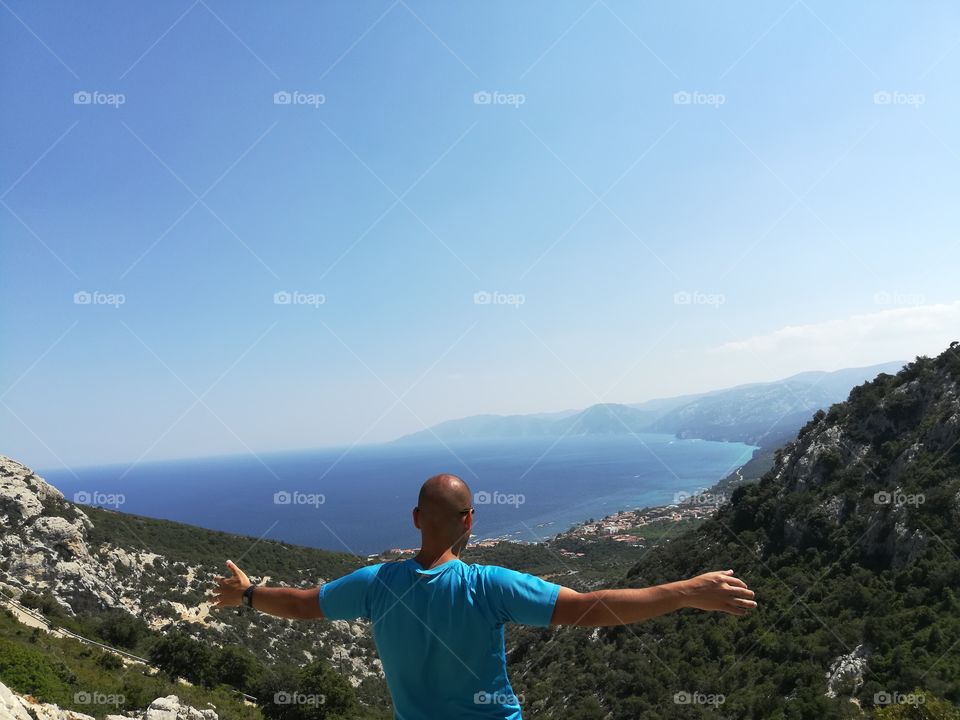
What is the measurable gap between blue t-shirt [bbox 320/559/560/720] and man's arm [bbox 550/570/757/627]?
0.19ft

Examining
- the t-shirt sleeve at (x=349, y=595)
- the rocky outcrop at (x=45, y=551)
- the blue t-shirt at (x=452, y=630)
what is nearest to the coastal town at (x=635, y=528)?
the rocky outcrop at (x=45, y=551)

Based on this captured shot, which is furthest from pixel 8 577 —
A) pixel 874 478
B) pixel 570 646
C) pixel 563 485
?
pixel 563 485

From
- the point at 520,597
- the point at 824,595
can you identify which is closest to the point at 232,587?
the point at 520,597

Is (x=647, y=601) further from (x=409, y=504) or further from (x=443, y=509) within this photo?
(x=409, y=504)

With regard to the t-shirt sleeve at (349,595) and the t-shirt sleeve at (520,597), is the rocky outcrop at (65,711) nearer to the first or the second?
the t-shirt sleeve at (349,595)

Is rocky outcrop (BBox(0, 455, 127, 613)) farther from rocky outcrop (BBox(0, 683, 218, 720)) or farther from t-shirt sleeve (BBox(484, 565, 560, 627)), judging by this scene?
t-shirt sleeve (BBox(484, 565, 560, 627))

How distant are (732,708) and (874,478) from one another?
13162 millimetres

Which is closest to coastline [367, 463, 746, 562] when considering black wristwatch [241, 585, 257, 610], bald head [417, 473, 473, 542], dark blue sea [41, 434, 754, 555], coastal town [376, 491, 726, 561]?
coastal town [376, 491, 726, 561]

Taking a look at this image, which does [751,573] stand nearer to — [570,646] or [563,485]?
[570,646]

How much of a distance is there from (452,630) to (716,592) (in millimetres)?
824

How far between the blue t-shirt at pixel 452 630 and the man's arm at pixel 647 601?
6 cm

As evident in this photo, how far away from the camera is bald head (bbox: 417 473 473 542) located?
180 centimetres

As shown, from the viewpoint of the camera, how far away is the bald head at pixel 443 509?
70.8 inches

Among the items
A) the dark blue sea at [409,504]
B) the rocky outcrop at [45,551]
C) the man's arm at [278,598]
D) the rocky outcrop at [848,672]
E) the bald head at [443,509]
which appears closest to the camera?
the bald head at [443,509]
